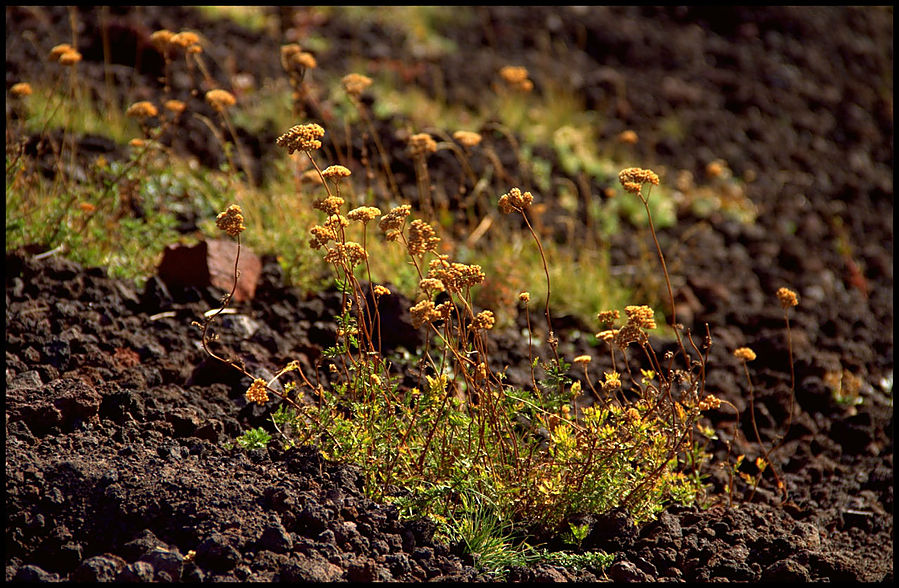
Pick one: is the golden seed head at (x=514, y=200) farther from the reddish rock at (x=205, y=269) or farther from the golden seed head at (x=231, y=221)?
the reddish rock at (x=205, y=269)

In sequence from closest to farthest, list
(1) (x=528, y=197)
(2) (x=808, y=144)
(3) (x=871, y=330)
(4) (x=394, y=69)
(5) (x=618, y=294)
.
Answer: (1) (x=528, y=197)
(5) (x=618, y=294)
(3) (x=871, y=330)
(4) (x=394, y=69)
(2) (x=808, y=144)

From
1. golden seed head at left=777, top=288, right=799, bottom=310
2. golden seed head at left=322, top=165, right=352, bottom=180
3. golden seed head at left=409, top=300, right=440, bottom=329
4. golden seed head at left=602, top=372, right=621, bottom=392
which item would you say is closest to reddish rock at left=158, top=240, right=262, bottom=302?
golden seed head at left=322, top=165, right=352, bottom=180

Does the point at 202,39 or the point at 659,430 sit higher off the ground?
the point at 202,39

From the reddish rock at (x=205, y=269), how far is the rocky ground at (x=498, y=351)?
0.26 ft

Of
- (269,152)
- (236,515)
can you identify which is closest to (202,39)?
(269,152)

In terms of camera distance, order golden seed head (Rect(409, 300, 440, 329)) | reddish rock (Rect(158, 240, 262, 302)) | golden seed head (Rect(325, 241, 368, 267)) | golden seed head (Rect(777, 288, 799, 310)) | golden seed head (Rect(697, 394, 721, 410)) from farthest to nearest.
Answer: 1. reddish rock (Rect(158, 240, 262, 302))
2. golden seed head (Rect(777, 288, 799, 310))
3. golden seed head (Rect(697, 394, 721, 410))
4. golden seed head (Rect(325, 241, 368, 267))
5. golden seed head (Rect(409, 300, 440, 329))

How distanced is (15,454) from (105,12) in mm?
4211

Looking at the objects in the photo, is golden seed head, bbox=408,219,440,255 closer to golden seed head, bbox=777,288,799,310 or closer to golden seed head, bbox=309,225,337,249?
golden seed head, bbox=309,225,337,249

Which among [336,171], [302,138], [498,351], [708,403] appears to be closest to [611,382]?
[708,403]

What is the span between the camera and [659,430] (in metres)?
3.05

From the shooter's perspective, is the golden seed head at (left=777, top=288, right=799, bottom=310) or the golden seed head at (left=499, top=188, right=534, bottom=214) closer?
the golden seed head at (left=499, top=188, right=534, bottom=214)

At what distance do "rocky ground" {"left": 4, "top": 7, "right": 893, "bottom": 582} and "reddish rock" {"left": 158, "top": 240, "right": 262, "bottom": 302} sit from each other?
8 centimetres

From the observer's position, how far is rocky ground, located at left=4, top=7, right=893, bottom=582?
2.59 meters

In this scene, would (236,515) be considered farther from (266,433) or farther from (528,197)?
(528,197)
